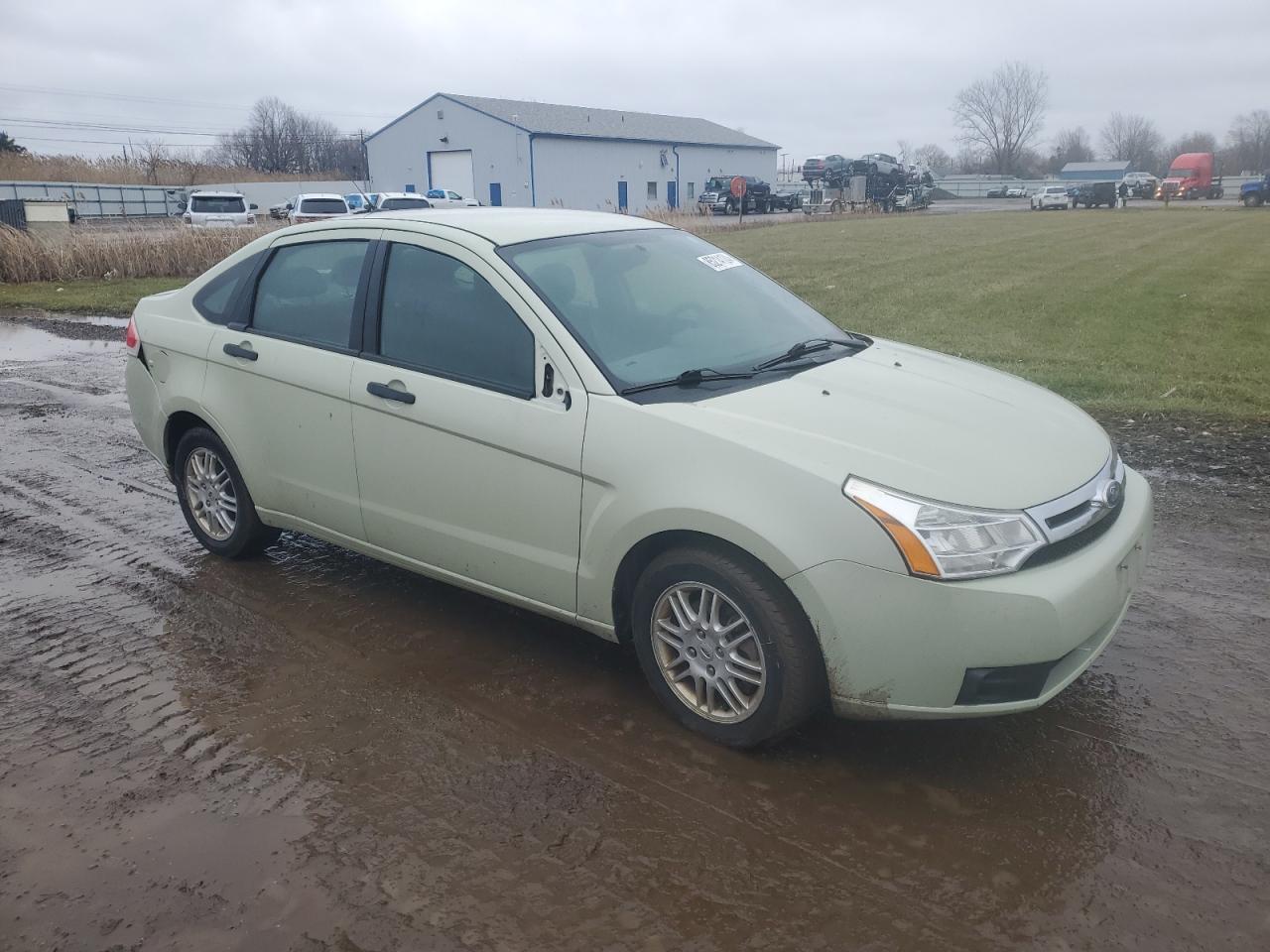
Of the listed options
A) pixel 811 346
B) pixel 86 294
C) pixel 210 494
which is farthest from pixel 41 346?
pixel 811 346

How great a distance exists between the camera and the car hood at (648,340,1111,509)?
3.28 m

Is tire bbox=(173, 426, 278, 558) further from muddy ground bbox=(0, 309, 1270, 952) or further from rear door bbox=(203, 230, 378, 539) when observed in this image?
muddy ground bbox=(0, 309, 1270, 952)

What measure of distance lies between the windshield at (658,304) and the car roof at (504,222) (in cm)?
7

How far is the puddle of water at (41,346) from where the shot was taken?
12.3 m

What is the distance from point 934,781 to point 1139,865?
0.64 meters

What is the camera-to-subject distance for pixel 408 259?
446cm

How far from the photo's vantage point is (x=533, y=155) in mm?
55875

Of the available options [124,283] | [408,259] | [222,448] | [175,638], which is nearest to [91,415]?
[222,448]

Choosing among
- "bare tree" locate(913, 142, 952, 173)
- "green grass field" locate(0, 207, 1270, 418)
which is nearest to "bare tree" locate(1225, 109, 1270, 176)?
"bare tree" locate(913, 142, 952, 173)

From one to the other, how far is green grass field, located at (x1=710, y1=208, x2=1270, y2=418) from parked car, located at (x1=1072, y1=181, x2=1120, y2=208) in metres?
26.4

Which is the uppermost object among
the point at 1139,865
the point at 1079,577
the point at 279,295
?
the point at 279,295

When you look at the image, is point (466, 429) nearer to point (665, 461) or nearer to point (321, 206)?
point (665, 461)

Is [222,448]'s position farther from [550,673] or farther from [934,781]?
[934,781]

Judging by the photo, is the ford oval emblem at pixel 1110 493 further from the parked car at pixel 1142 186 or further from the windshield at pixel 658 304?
the parked car at pixel 1142 186
